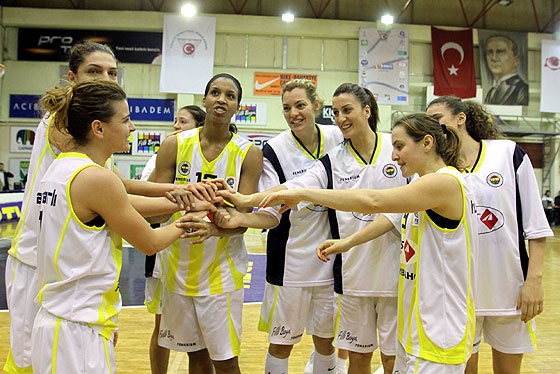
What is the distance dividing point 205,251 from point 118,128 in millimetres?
1110

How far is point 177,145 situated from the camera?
10.1 ft

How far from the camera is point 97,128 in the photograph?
6.68 feet

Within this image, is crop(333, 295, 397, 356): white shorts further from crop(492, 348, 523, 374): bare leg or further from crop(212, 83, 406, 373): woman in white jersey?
crop(492, 348, 523, 374): bare leg

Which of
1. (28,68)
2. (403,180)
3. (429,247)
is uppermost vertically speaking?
(28,68)

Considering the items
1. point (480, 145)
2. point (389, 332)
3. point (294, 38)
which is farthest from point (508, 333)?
point (294, 38)

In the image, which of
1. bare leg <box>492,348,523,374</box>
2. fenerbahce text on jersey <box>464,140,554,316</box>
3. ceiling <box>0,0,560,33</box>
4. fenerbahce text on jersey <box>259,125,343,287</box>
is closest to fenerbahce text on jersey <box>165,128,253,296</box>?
fenerbahce text on jersey <box>259,125,343,287</box>

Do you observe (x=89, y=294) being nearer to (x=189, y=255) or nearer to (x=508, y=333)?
(x=189, y=255)

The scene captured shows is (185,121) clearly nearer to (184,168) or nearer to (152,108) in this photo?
(184,168)

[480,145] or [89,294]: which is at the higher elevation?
[480,145]

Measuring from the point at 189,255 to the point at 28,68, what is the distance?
712 inches

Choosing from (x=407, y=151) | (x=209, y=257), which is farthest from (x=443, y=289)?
(x=209, y=257)

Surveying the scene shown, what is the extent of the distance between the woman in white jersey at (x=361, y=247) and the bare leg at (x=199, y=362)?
0.86m

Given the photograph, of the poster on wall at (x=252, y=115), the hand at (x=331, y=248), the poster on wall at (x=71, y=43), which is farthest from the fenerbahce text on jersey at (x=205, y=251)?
the poster on wall at (x=71, y=43)

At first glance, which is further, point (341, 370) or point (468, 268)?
point (341, 370)
